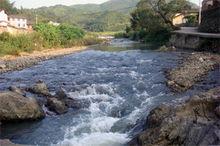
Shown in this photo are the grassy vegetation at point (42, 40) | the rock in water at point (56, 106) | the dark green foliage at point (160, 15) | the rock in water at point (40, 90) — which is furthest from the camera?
the dark green foliage at point (160, 15)

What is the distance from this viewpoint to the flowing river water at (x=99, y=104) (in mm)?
15500

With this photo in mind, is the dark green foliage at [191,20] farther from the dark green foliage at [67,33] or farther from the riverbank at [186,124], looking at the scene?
the riverbank at [186,124]

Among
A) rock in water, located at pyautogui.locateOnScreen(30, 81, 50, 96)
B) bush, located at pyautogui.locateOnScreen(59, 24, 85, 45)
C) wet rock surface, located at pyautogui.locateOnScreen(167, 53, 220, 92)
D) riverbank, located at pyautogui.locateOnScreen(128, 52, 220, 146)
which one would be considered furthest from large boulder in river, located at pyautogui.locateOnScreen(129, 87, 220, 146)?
bush, located at pyautogui.locateOnScreen(59, 24, 85, 45)

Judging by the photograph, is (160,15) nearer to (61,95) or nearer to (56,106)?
(61,95)

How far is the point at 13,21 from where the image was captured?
86.6 meters

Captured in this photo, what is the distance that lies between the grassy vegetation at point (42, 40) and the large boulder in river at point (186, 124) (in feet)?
120

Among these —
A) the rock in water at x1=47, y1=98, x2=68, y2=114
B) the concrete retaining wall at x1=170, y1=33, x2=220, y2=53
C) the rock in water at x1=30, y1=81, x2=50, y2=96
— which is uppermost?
the concrete retaining wall at x1=170, y1=33, x2=220, y2=53

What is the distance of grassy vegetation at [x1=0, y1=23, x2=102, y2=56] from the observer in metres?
51.3

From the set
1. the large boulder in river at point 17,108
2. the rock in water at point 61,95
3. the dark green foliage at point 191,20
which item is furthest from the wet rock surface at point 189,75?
the dark green foliage at point 191,20

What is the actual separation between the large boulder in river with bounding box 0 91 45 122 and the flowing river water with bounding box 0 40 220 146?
1.12ft

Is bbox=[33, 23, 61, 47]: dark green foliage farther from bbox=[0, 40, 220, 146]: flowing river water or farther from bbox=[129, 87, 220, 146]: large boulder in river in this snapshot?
bbox=[129, 87, 220, 146]: large boulder in river

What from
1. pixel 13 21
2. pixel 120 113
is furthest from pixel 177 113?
pixel 13 21

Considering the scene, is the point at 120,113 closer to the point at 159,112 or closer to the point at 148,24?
the point at 159,112

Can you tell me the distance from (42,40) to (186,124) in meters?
53.3
